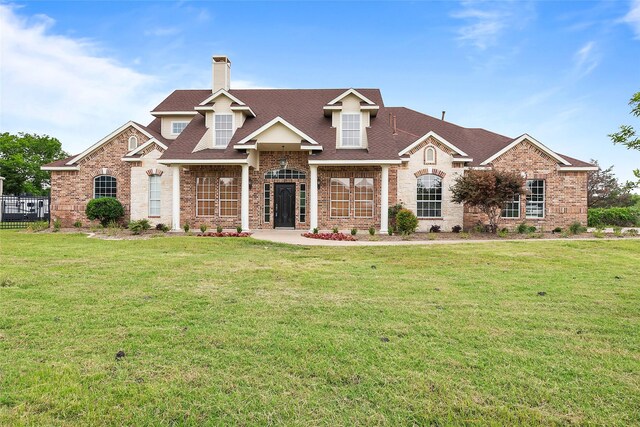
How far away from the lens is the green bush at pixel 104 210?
754 inches

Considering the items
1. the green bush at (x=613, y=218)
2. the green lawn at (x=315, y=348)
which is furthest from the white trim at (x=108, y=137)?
the green bush at (x=613, y=218)

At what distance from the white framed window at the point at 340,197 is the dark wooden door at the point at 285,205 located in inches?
83.2

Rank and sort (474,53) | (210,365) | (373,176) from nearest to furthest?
(210,365) → (474,53) → (373,176)

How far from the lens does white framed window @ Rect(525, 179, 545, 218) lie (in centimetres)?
1981

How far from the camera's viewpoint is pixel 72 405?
9.21 feet

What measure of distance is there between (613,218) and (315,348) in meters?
28.0

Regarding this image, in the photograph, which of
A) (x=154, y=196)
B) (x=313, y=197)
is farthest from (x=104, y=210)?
(x=313, y=197)

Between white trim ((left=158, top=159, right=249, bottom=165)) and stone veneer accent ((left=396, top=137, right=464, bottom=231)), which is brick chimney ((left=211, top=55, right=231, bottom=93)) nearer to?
white trim ((left=158, top=159, right=249, bottom=165))

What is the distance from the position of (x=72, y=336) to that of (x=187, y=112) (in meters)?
19.8

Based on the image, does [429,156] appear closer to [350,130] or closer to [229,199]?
[350,130]

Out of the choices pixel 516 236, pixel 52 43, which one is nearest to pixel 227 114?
pixel 52 43

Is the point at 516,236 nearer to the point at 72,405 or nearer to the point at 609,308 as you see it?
the point at 609,308

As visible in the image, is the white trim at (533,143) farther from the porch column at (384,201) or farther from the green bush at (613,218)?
the green bush at (613,218)

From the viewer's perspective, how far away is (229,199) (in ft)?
65.1
